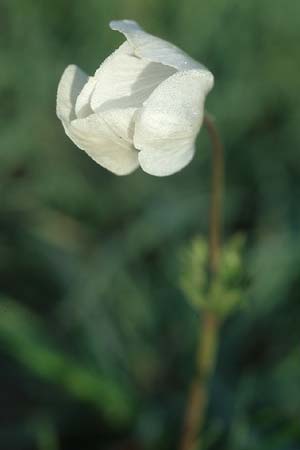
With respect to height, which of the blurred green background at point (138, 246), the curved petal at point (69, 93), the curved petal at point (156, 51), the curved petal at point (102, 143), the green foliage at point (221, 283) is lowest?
the blurred green background at point (138, 246)

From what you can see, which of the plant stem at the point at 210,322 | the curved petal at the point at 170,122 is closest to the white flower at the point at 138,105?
the curved petal at the point at 170,122

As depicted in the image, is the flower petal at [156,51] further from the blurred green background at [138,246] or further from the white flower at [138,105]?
the blurred green background at [138,246]

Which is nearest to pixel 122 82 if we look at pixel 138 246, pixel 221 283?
pixel 221 283

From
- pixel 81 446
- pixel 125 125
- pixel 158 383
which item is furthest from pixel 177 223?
pixel 125 125

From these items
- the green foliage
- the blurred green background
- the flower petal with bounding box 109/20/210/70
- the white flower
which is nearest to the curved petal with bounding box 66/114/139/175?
the white flower

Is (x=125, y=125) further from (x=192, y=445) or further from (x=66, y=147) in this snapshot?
(x=66, y=147)

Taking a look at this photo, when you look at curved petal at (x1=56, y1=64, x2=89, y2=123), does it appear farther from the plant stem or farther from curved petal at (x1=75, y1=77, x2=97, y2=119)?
the plant stem
